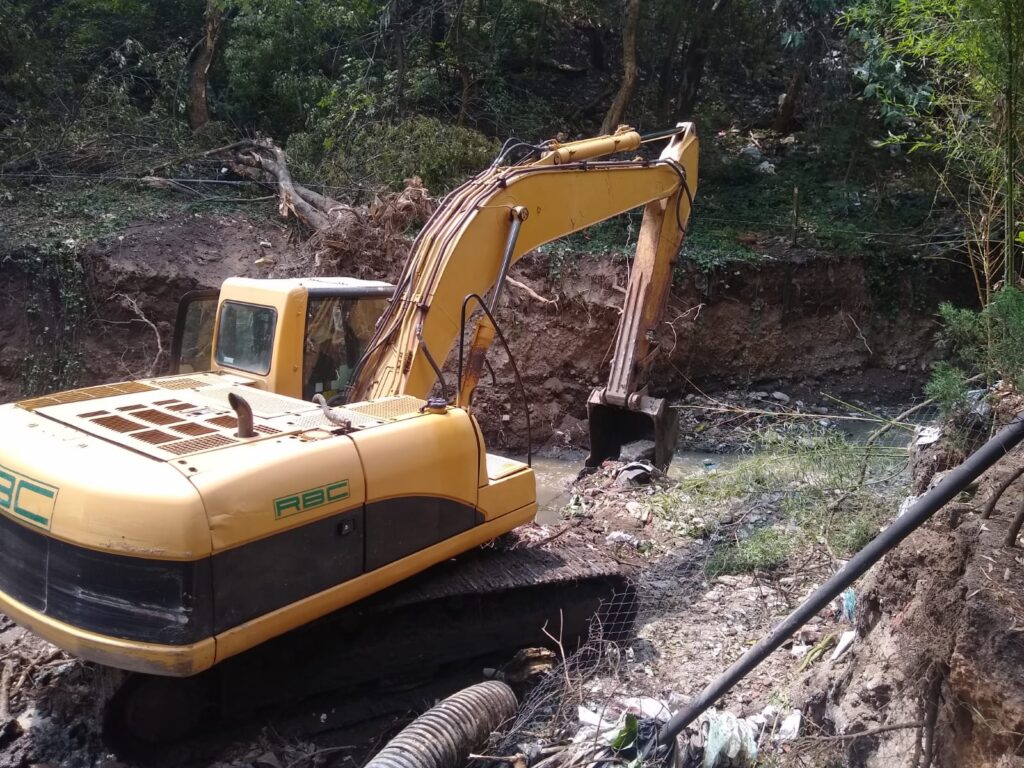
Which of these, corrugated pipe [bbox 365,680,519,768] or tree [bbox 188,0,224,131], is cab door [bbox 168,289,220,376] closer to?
corrugated pipe [bbox 365,680,519,768]

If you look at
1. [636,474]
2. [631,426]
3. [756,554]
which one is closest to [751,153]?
[631,426]

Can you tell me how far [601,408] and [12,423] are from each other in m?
4.34

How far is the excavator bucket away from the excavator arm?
16 cm

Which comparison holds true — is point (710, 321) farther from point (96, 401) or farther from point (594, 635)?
point (96, 401)

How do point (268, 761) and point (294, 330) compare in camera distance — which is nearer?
point (268, 761)

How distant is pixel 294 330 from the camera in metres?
4.35

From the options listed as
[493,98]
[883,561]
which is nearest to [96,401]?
[883,561]

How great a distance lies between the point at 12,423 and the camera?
3.71m

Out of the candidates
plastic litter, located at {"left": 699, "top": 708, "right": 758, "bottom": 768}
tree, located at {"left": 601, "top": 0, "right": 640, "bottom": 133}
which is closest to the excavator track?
plastic litter, located at {"left": 699, "top": 708, "right": 758, "bottom": 768}

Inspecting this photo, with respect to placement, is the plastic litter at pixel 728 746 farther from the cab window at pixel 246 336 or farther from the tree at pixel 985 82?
the cab window at pixel 246 336

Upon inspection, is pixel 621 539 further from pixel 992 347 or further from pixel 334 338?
pixel 992 347

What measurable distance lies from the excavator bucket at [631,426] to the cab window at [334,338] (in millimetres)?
2563

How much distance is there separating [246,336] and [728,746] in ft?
10.3

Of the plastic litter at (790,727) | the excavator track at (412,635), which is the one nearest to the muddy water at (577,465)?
the excavator track at (412,635)
